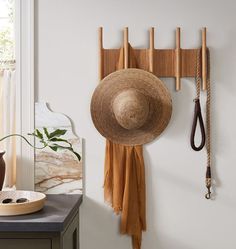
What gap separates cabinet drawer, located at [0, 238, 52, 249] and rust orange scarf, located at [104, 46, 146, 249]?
55 centimetres

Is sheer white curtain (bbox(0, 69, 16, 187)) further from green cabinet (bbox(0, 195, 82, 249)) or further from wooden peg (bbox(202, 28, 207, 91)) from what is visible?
wooden peg (bbox(202, 28, 207, 91))

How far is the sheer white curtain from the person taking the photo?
7.72 feet

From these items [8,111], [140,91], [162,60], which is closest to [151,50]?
[162,60]

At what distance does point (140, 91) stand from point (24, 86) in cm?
59

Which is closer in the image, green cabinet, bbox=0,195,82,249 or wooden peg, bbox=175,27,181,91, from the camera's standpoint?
green cabinet, bbox=0,195,82,249

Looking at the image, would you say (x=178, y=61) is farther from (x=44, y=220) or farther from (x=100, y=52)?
(x=44, y=220)

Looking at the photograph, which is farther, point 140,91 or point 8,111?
point 8,111

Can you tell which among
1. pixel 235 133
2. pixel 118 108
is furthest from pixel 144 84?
pixel 235 133

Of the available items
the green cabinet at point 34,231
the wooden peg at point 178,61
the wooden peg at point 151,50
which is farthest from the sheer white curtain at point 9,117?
the wooden peg at point 178,61

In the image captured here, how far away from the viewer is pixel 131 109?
6.83 feet

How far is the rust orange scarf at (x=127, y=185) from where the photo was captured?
2230 millimetres

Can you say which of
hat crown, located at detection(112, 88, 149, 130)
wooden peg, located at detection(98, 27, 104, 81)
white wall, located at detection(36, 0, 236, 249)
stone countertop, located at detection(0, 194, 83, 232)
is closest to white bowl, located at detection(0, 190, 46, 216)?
stone countertop, located at detection(0, 194, 83, 232)

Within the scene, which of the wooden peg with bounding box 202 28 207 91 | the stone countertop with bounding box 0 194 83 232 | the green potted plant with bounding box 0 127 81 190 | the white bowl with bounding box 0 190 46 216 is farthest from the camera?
the wooden peg with bounding box 202 28 207 91

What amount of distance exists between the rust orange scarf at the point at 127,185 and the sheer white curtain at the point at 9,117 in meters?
0.51
